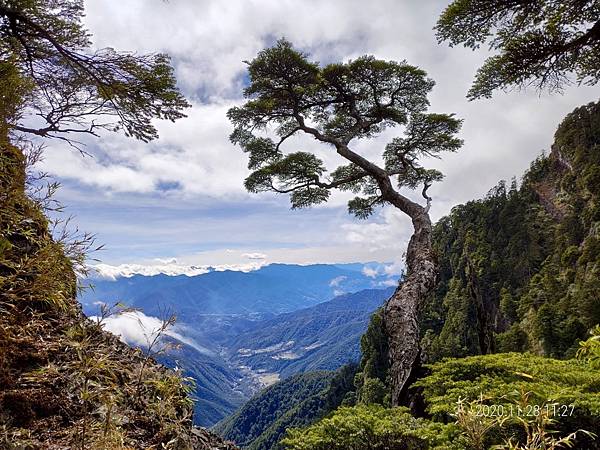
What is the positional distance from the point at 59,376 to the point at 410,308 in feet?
17.1

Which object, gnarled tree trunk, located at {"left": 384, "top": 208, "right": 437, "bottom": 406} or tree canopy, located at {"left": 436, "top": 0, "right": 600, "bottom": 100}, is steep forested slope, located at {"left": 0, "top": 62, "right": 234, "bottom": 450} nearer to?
gnarled tree trunk, located at {"left": 384, "top": 208, "right": 437, "bottom": 406}

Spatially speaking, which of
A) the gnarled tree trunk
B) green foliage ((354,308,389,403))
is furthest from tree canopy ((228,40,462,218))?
green foliage ((354,308,389,403))

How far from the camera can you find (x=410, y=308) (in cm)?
652

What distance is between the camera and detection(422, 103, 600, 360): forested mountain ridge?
43.8 m

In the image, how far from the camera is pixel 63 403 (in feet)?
9.30

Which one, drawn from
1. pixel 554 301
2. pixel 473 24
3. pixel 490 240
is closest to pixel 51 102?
pixel 473 24

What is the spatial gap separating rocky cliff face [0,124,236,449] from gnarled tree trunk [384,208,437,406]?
2.98 meters

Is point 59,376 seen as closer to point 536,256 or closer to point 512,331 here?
point 512,331

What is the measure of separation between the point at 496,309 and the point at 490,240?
15.7 m

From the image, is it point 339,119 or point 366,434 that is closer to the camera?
point 366,434

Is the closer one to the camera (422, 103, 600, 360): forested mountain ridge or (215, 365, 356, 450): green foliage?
(422, 103, 600, 360): forested mountain ridge

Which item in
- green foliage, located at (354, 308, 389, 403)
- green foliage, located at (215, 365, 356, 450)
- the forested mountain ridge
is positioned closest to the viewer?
the forested mountain ridge

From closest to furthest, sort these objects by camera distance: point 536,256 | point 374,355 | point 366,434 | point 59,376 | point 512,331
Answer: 1. point 59,376
2. point 366,434
3. point 512,331
4. point 536,256
5. point 374,355

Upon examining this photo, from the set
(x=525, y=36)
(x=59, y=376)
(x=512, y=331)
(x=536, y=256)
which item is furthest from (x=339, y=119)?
(x=536, y=256)
